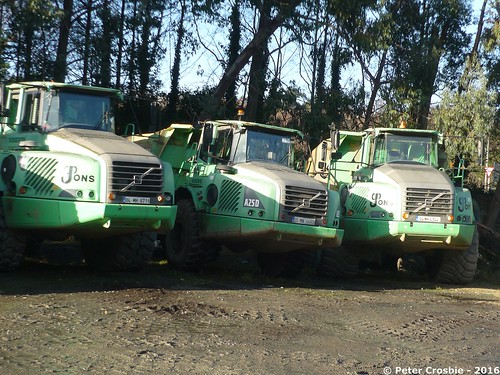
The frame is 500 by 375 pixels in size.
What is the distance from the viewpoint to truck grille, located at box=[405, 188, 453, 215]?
15352 mm

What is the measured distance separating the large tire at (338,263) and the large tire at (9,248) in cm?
599

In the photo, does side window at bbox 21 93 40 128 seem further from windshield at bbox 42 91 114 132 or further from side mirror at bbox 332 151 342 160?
side mirror at bbox 332 151 342 160

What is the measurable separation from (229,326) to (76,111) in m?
6.03

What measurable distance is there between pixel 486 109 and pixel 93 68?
14.1 m

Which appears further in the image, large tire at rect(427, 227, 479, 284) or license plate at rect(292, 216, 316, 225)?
large tire at rect(427, 227, 479, 284)

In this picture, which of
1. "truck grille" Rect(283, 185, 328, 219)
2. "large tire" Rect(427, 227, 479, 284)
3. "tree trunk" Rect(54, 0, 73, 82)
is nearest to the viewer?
"truck grille" Rect(283, 185, 328, 219)

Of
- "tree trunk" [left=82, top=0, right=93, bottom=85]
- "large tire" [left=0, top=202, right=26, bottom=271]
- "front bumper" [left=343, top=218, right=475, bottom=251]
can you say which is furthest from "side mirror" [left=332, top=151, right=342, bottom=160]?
"tree trunk" [left=82, top=0, right=93, bottom=85]

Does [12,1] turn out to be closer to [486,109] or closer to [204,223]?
[204,223]

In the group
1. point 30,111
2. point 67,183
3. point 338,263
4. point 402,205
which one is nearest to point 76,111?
point 30,111

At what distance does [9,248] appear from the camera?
12719mm

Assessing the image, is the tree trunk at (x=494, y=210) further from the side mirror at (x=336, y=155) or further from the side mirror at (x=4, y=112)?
the side mirror at (x=4, y=112)

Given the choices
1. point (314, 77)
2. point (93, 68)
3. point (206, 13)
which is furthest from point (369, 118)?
point (93, 68)

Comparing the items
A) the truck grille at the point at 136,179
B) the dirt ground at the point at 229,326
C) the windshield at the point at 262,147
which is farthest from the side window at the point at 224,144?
the truck grille at the point at 136,179

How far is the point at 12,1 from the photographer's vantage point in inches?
887
